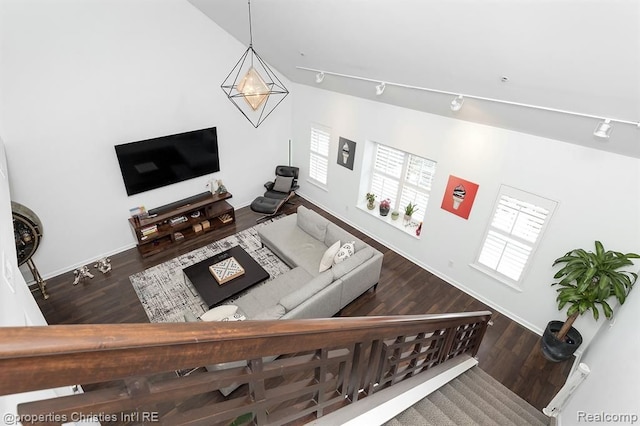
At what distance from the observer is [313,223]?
568 centimetres

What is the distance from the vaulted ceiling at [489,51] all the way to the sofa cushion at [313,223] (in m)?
2.38

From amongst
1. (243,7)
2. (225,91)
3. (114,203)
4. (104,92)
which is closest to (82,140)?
(104,92)

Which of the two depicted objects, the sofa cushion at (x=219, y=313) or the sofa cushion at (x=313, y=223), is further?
the sofa cushion at (x=313, y=223)

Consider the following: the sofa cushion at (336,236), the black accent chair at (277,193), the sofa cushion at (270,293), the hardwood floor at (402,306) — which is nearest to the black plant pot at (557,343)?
the hardwood floor at (402,306)

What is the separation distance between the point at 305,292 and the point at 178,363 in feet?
11.1

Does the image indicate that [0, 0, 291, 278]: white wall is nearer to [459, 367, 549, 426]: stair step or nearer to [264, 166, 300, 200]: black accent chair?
[264, 166, 300, 200]: black accent chair

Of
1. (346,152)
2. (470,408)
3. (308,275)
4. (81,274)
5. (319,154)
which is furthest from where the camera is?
(319,154)

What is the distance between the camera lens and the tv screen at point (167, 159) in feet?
17.9

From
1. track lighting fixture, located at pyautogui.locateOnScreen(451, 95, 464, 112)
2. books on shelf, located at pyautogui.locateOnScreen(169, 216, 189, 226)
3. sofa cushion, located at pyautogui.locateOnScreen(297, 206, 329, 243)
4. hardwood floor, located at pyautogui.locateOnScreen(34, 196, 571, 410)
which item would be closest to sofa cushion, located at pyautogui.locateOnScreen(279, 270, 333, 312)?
hardwood floor, located at pyautogui.locateOnScreen(34, 196, 571, 410)

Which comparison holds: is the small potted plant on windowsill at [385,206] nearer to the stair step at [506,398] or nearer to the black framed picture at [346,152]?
the black framed picture at [346,152]

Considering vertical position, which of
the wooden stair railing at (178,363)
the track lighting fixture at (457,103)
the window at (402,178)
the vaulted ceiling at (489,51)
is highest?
the vaulted ceiling at (489,51)

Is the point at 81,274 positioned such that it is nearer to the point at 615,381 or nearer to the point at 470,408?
the point at 470,408

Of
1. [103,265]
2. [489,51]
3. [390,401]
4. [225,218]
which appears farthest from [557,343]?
[103,265]

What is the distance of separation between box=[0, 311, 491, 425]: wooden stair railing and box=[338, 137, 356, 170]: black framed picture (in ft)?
16.5
